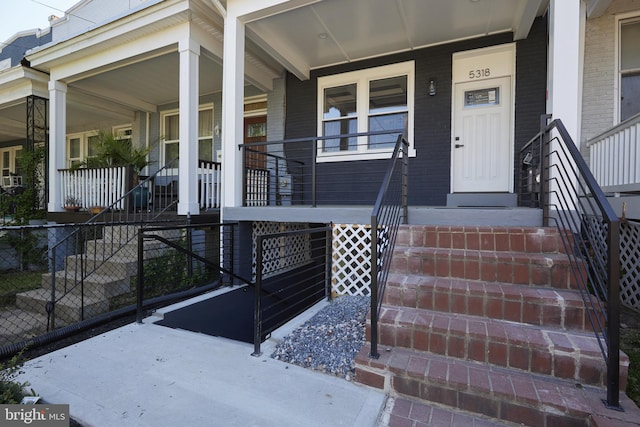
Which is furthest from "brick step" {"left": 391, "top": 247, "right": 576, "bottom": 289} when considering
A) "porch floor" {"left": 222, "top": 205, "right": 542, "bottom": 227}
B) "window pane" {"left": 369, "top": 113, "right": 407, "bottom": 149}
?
"window pane" {"left": 369, "top": 113, "right": 407, "bottom": 149}

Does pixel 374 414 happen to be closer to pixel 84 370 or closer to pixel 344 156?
pixel 84 370

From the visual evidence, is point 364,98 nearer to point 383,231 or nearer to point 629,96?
point 383,231

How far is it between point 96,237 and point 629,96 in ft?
26.3

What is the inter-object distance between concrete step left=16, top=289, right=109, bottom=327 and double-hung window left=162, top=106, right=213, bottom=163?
4.32 meters

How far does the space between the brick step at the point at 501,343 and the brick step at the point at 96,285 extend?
3.26m

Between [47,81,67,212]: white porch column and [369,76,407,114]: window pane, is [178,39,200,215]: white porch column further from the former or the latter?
[47,81,67,212]: white porch column

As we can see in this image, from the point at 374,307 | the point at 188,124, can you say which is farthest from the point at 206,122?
the point at 374,307

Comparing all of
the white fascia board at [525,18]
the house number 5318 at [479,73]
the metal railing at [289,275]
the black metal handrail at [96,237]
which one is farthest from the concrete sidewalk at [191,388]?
the house number 5318 at [479,73]

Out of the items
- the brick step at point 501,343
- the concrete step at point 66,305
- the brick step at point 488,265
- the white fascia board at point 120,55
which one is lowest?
the concrete step at point 66,305

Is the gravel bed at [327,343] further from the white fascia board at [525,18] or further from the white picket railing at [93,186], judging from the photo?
the white picket railing at [93,186]

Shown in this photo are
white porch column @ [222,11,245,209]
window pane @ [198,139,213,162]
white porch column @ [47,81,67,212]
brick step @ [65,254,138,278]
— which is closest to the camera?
→ brick step @ [65,254,138,278]

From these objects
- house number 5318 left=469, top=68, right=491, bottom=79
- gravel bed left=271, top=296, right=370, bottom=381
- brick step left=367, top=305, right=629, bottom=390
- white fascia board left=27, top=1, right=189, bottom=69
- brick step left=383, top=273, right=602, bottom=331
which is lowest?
gravel bed left=271, top=296, right=370, bottom=381

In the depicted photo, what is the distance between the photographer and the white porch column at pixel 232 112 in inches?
180

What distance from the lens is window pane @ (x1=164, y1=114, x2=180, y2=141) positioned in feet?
26.6
